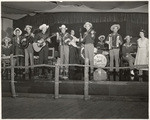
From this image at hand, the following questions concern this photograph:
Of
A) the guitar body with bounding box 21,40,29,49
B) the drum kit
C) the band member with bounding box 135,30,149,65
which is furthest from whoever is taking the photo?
the guitar body with bounding box 21,40,29,49

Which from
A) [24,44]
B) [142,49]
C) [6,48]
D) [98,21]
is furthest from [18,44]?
[142,49]

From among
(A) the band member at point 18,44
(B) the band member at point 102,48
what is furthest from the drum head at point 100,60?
(A) the band member at point 18,44

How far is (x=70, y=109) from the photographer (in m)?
6.21

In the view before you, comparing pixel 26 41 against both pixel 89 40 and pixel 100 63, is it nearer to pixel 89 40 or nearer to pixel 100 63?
pixel 89 40

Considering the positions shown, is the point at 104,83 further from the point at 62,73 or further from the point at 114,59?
the point at 114,59

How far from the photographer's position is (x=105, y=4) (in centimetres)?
757

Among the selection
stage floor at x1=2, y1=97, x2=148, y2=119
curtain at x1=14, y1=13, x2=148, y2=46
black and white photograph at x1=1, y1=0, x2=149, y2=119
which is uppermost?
curtain at x1=14, y1=13, x2=148, y2=46

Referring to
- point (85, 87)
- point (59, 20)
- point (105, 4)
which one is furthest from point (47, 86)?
point (59, 20)

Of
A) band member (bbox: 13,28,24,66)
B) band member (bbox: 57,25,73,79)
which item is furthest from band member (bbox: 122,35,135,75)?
band member (bbox: 13,28,24,66)

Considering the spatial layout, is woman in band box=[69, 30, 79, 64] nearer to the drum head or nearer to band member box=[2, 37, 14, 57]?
the drum head

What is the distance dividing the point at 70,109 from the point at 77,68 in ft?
14.5

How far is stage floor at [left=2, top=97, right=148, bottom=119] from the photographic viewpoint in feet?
18.6

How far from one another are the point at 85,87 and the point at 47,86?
126 cm

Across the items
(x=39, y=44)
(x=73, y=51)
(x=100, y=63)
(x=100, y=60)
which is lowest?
(x=100, y=63)
